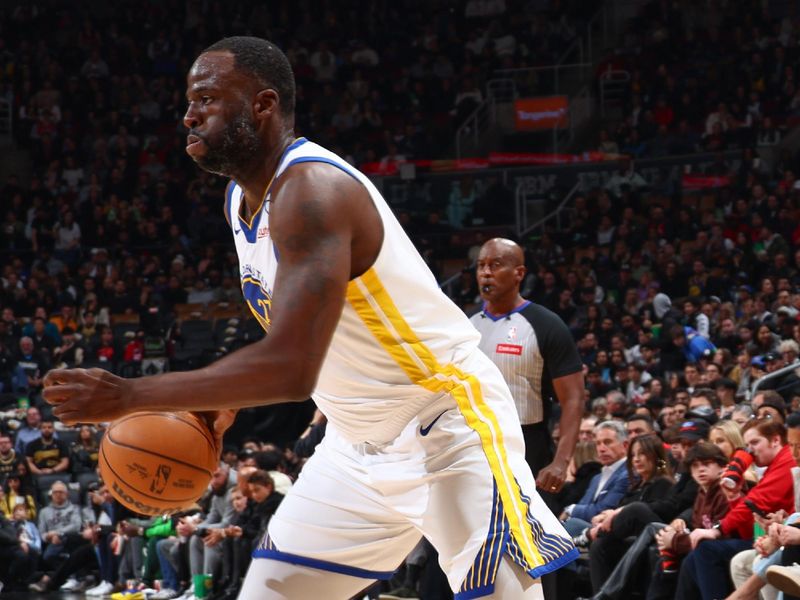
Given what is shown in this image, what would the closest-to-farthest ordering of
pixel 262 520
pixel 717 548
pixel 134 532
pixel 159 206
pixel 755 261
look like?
pixel 717 548, pixel 262 520, pixel 134 532, pixel 755 261, pixel 159 206

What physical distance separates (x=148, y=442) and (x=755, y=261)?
13.3 m

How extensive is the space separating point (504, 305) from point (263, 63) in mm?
3267

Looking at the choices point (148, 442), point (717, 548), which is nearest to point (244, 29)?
point (717, 548)

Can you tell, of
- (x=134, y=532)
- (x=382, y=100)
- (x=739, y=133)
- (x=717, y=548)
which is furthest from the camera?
(x=382, y=100)

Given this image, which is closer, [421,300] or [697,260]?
[421,300]

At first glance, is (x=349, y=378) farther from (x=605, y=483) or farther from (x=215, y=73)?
(x=605, y=483)

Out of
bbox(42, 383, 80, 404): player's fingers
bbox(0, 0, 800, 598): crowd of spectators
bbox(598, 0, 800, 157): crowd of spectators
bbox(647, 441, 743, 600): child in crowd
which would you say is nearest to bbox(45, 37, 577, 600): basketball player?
bbox(42, 383, 80, 404): player's fingers

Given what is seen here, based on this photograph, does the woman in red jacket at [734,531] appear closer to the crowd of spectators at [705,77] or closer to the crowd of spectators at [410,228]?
the crowd of spectators at [410,228]

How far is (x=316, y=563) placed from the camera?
331 centimetres

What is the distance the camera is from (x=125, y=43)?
24062 mm

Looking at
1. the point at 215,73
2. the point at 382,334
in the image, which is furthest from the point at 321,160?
the point at 382,334

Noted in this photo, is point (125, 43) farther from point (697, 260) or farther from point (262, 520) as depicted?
point (262, 520)

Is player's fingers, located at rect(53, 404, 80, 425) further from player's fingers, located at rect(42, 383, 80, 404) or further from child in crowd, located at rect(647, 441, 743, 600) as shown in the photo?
child in crowd, located at rect(647, 441, 743, 600)

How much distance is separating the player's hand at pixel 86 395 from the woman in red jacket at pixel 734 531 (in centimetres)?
506
